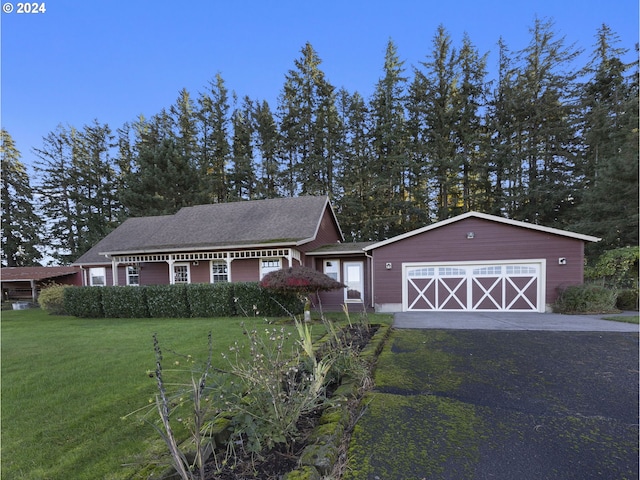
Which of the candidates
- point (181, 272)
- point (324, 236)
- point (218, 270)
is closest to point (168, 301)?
point (218, 270)

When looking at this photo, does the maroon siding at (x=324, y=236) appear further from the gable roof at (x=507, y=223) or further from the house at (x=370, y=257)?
the gable roof at (x=507, y=223)

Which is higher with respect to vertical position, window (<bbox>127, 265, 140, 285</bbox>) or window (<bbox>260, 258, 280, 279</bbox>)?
window (<bbox>260, 258, 280, 279</bbox>)

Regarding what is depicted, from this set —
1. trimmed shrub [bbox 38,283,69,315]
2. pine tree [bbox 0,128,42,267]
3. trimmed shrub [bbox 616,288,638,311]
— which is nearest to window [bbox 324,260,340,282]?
trimmed shrub [bbox 616,288,638,311]

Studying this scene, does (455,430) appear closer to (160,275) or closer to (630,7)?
(630,7)

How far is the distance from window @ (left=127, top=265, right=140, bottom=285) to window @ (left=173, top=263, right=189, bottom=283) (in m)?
2.39

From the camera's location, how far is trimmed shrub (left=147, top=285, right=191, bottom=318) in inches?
412

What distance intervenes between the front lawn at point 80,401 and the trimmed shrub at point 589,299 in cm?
845

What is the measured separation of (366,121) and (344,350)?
2217 cm

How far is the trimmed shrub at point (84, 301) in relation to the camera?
11062 millimetres

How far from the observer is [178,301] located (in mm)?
10492

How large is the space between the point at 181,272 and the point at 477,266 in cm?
1246

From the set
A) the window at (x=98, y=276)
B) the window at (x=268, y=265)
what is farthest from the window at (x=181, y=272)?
the window at (x=98, y=276)

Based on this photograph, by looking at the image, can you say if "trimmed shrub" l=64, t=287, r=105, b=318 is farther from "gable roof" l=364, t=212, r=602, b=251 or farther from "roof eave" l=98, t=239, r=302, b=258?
"gable roof" l=364, t=212, r=602, b=251

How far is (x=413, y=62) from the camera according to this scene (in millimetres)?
21547
